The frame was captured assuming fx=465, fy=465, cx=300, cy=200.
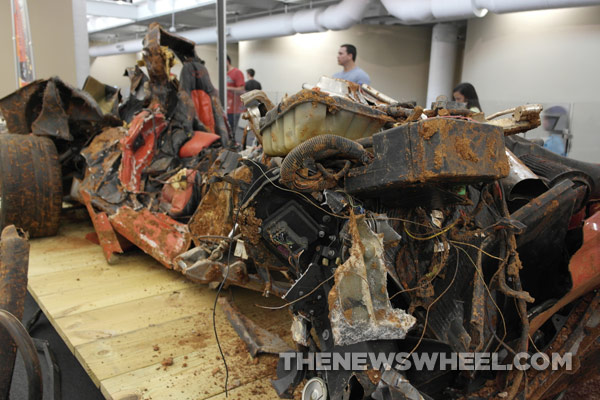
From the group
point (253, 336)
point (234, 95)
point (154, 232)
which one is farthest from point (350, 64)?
point (253, 336)

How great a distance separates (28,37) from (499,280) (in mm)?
5520

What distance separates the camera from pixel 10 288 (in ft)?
5.97

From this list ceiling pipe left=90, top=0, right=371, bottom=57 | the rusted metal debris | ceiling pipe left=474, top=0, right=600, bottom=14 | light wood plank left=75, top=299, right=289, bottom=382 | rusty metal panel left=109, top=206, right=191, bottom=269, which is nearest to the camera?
light wood plank left=75, top=299, right=289, bottom=382

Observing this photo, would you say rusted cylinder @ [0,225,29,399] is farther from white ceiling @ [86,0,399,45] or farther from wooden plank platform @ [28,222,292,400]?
white ceiling @ [86,0,399,45]

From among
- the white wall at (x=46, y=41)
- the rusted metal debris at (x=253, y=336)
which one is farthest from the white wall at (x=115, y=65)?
the rusted metal debris at (x=253, y=336)

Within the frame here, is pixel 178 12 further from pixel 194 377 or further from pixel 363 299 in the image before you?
pixel 363 299

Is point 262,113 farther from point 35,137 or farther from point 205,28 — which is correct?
point 205,28

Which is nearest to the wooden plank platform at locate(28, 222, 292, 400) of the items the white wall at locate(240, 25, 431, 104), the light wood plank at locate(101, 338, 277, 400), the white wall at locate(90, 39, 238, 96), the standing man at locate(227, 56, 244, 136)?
the light wood plank at locate(101, 338, 277, 400)

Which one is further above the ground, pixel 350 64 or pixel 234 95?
pixel 350 64

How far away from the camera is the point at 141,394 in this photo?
188 centimetres

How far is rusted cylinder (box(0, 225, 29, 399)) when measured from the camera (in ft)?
5.37

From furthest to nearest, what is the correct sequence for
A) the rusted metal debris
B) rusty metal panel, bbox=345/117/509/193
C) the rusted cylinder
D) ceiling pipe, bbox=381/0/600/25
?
ceiling pipe, bbox=381/0/600/25
the rusted metal debris
the rusted cylinder
rusty metal panel, bbox=345/117/509/193

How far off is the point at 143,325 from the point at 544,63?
17.0 ft

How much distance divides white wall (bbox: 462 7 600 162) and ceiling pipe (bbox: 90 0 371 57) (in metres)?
1.77
